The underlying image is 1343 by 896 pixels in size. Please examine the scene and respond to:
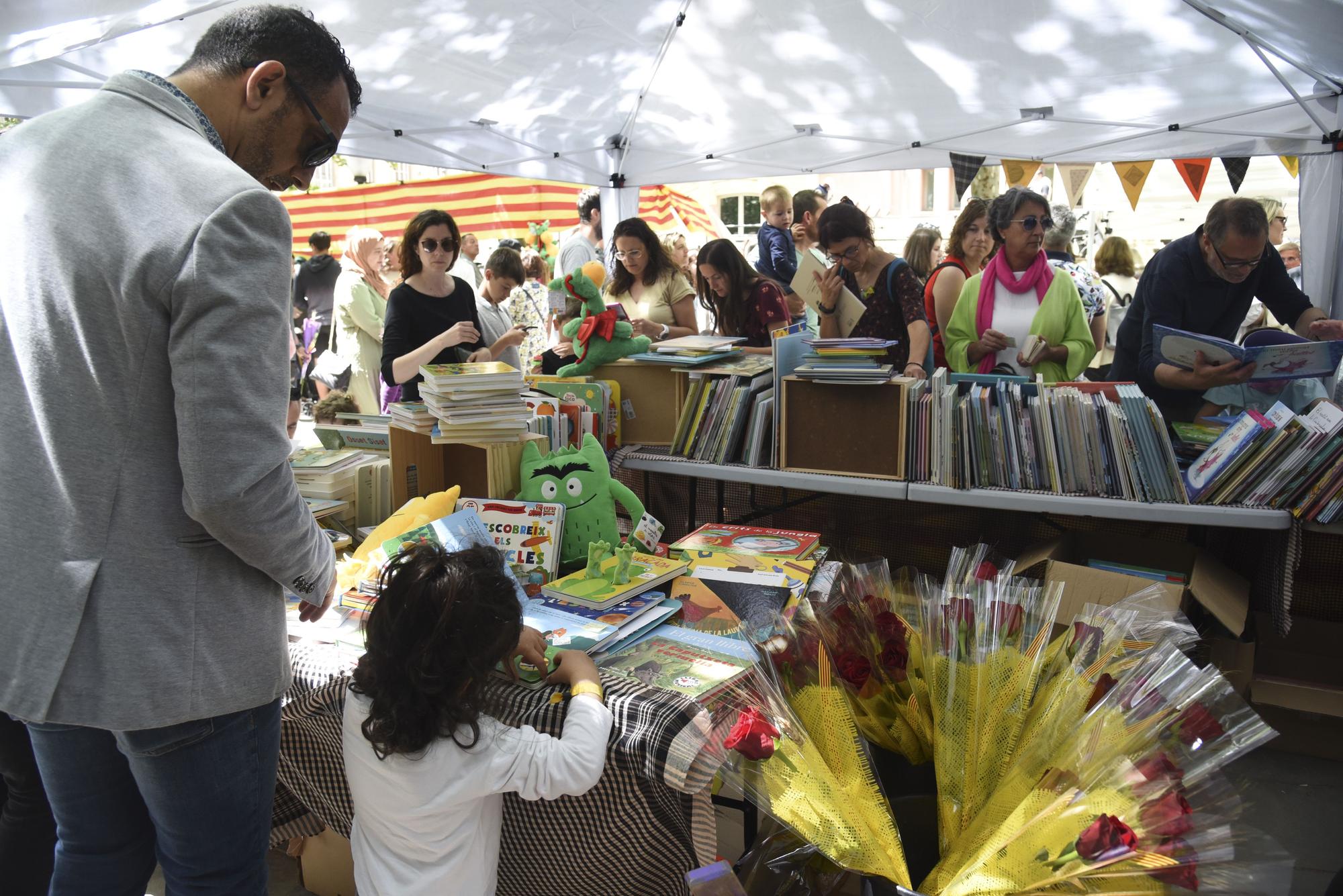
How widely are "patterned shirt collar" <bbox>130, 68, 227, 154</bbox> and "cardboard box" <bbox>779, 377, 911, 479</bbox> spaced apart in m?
2.09

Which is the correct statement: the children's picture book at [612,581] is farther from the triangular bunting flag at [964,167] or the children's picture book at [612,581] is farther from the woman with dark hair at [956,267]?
the triangular bunting flag at [964,167]

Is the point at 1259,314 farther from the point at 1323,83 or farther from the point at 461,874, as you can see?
the point at 461,874

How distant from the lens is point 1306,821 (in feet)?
8.00

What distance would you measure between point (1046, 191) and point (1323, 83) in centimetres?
1008

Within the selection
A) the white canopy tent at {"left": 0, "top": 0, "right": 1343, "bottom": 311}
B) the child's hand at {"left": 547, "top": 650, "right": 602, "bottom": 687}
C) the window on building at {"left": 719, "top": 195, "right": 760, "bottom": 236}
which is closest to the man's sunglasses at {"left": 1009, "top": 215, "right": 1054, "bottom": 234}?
the white canopy tent at {"left": 0, "top": 0, "right": 1343, "bottom": 311}

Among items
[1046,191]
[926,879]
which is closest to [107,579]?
[926,879]

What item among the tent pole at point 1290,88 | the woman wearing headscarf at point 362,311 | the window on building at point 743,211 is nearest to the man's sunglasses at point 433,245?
the woman wearing headscarf at point 362,311

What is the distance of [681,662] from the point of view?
5.55ft

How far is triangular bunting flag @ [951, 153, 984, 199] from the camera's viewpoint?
4980mm

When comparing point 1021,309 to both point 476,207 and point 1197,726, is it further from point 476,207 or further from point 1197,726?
point 476,207

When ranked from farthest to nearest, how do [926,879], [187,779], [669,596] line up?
1. [669,596]
2. [187,779]
3. [926,879]

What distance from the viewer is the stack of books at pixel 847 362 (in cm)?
284

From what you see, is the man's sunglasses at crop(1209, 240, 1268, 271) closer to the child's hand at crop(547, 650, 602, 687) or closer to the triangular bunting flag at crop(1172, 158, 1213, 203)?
the triangular bunting flag at crop(1172, 158, 1213, 203)

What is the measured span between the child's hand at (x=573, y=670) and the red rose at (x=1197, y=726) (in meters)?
0.89
